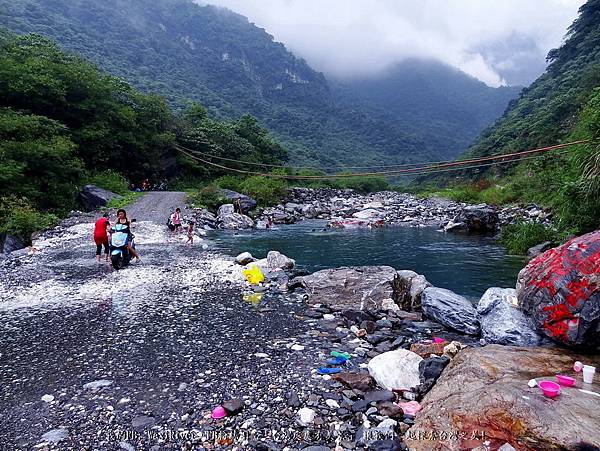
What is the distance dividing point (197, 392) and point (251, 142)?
43.4 meters

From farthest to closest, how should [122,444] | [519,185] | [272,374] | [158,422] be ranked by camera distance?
[519,185], [272,374], [158,422], [122,444]

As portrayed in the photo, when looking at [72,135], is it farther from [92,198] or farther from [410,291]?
[410,291]

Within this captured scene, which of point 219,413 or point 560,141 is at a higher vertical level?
point 560,141

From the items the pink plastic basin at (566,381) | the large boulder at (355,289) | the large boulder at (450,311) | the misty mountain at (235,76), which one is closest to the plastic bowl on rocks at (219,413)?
the pink plastic basin at (566,381)

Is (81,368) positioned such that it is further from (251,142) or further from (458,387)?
(251,142)

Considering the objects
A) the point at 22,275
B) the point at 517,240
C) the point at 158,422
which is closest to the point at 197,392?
the point at 158,422

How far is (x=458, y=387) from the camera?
416cm

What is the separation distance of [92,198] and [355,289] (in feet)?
61.8

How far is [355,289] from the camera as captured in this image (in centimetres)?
843

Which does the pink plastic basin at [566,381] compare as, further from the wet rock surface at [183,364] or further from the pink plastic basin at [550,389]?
the wet rock surface at [183,364]

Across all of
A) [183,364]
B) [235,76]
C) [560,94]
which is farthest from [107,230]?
[235,76]

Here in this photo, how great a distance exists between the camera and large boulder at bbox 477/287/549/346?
5891 mm

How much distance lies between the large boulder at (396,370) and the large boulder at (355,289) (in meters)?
2.81

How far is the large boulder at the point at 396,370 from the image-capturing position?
4699 mm
